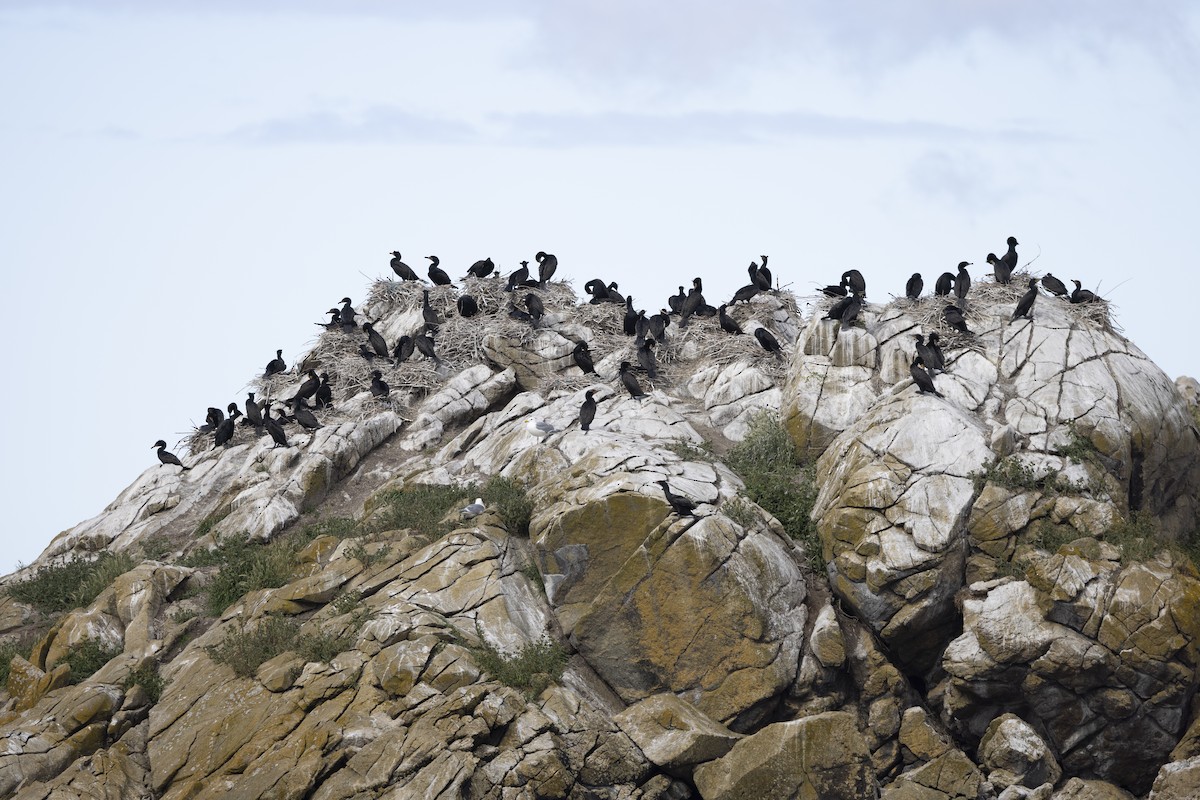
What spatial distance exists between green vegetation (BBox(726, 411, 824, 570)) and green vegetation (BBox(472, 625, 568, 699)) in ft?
17.7

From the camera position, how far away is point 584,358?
2944 cm

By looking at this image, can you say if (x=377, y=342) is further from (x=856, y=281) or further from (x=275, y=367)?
(x=856, y=281)

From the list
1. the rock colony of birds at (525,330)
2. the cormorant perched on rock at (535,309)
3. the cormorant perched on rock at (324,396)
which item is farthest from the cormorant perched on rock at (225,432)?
the cormorant perched on rock at (535,309)

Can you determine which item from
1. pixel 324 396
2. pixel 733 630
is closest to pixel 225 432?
pixel 324 396

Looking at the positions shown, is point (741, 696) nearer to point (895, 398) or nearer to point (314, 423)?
point (895, 398)

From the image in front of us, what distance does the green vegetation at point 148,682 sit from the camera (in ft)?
67.4

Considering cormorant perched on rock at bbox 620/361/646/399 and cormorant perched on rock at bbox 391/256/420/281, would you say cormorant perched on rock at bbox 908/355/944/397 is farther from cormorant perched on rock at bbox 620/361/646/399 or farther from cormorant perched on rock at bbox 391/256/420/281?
cormorant perched on rock at bbox 391/256/420/281

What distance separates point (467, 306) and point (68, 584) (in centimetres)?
1340

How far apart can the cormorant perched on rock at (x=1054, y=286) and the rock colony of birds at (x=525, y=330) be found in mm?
30

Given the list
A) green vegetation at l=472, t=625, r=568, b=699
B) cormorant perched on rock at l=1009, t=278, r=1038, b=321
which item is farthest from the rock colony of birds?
green vegetation at l=472, t=625, r=568, b=699

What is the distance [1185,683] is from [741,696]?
7261 millimetres

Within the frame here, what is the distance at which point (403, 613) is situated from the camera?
20.2m

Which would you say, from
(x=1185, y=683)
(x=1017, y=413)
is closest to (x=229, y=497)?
(x=1017, y=413)

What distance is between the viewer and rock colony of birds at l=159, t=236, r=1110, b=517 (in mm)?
26609
